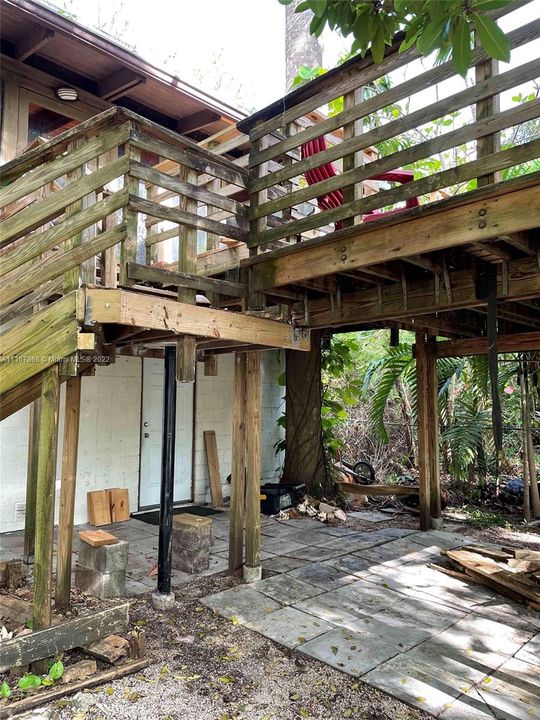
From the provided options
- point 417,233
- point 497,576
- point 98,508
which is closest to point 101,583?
point 98,508

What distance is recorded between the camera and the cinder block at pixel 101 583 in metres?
4.12

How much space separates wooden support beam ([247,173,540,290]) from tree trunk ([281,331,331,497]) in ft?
14.0

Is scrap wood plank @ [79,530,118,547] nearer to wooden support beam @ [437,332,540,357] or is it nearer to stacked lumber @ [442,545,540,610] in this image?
stacked lumber @ [442,545,540,610]

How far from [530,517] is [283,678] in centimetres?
533

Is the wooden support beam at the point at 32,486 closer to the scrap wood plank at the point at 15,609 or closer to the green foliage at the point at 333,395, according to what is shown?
the scrap wood plank at the point at 15,609

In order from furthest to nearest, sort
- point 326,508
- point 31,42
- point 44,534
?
point 326,508
point 31,42
point 44,534

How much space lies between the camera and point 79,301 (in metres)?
3.11

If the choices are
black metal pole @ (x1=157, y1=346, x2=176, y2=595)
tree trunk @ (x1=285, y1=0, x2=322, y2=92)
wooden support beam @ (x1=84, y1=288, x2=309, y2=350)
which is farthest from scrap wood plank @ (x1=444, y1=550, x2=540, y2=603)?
tree trunk @ (x1=285, y1=0, x2=322, y2=92)

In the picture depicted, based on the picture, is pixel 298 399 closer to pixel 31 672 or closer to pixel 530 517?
pixel 530 517

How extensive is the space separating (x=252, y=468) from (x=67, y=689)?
83.8 inches

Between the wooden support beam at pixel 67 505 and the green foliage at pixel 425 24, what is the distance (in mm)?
3283

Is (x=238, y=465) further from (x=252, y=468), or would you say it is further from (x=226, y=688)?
(x=226, y=688)

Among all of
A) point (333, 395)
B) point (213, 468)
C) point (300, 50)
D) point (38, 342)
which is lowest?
point (213, 468)

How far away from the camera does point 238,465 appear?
15.5 ft
